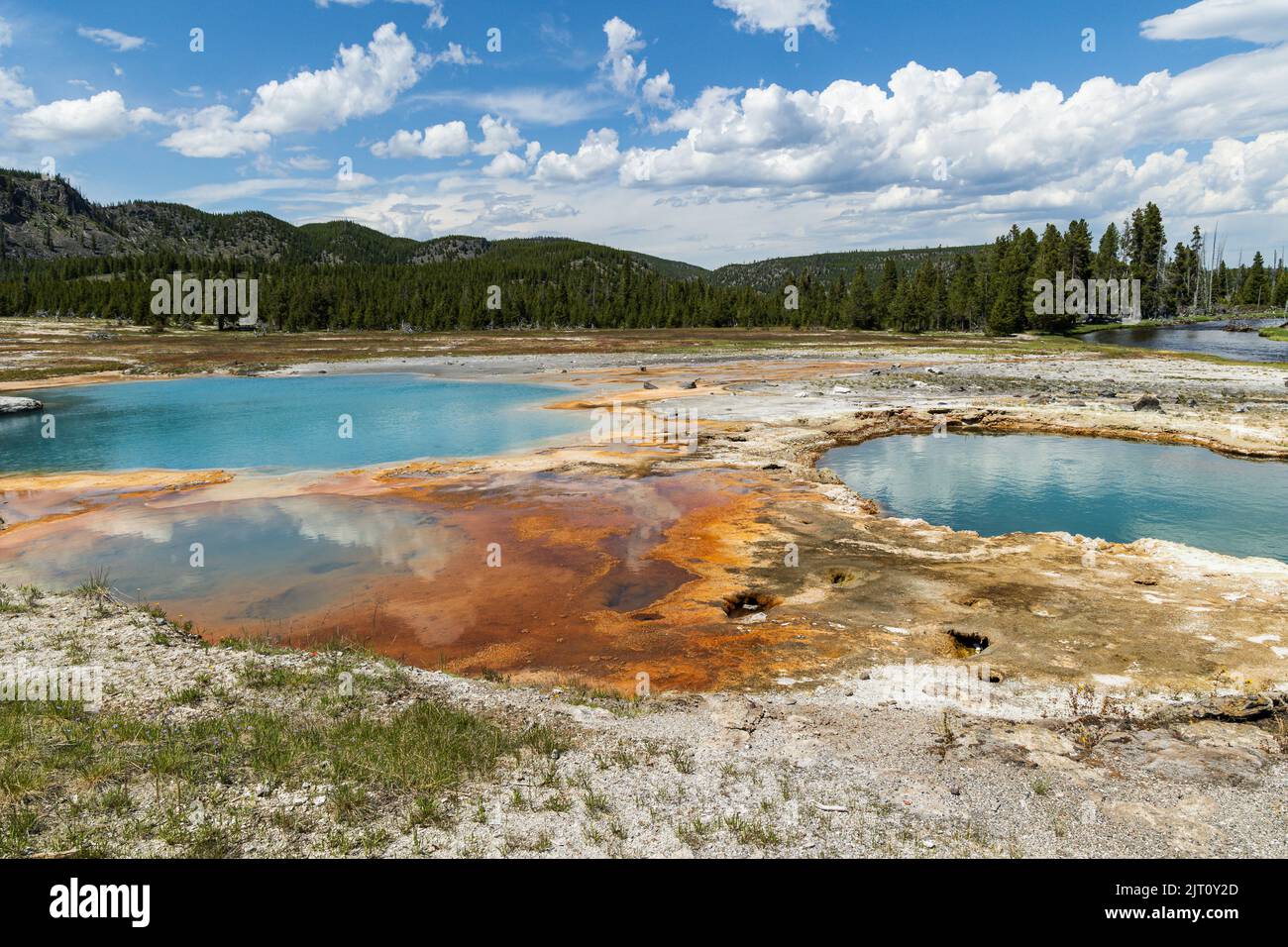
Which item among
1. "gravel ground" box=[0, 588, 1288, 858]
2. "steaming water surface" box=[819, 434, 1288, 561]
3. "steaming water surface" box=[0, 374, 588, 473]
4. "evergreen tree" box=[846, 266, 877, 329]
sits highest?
"evergreen tree" box=[846, 266, 877, 329]

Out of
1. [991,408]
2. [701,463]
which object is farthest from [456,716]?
[991,408]

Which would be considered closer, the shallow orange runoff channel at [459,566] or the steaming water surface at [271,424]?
the shallow orange runoff channel at [459,566]

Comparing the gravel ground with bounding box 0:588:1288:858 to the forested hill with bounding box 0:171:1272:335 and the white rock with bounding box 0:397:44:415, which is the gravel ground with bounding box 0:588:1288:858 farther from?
the forested hill with bounding box 0:171:1272:335

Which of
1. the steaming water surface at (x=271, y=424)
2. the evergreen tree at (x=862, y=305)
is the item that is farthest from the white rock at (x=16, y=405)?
the evergreen tree at (x=862, y=305)

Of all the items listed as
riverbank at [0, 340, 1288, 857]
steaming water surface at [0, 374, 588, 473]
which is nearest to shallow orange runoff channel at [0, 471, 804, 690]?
riverbank at [0, 340, 1288, 857]

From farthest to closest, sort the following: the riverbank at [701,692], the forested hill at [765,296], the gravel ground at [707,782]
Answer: the forested hill at [765,296], the riverbank at [701,692], the gravel ground at [707,782]

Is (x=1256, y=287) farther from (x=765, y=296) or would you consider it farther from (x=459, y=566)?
(x=459, y=566)

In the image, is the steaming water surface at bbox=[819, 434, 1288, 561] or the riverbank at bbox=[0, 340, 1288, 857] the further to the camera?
the steaming water surface at bbox=[819, 434, 1288, 561]

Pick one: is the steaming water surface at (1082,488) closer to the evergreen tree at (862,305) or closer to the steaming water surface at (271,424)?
the steaming water surface at (271,424)

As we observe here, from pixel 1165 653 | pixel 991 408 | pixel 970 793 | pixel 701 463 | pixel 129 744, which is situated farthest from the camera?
pixel 991 408

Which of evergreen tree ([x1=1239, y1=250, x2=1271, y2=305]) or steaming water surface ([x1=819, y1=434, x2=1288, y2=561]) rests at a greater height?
evergreen tree ([x1=1239, y1=250, x2=1271, y2=305])
